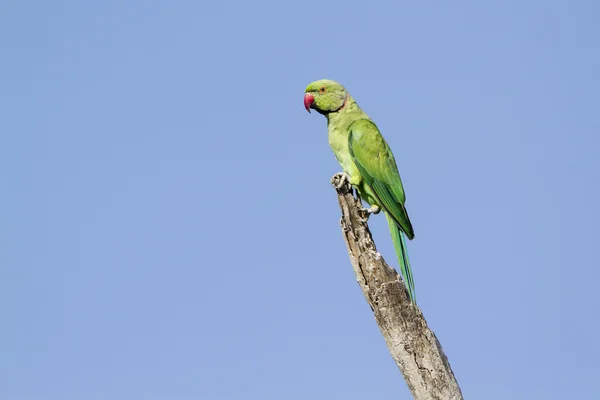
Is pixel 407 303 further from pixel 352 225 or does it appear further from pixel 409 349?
pixel 352 225

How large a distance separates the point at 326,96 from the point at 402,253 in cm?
241

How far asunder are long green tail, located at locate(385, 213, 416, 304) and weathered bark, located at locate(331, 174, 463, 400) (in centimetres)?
22

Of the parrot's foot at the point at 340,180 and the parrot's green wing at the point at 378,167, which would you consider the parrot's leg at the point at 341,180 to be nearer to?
the parrot's foot at the point at 340,180

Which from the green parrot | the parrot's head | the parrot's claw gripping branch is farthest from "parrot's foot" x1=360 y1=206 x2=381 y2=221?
the parrot's head

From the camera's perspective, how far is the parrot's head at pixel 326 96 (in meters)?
8.86

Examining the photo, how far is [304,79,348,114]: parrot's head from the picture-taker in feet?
29.1

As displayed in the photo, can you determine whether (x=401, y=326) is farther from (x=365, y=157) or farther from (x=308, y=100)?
(x=308, y=100)

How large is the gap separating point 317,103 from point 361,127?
813 millimetres

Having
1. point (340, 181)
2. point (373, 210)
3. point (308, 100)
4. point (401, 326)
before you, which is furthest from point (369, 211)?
point (308, 100)

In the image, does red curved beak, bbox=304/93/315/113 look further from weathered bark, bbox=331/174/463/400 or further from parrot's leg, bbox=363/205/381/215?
weathered bark, bbox=331/174/463/400

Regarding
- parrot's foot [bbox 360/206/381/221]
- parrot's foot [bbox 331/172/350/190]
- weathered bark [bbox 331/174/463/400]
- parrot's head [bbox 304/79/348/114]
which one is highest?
parrot's head [bbox 304/79/348/114]

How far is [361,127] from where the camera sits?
8.41 meters

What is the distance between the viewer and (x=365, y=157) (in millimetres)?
8180

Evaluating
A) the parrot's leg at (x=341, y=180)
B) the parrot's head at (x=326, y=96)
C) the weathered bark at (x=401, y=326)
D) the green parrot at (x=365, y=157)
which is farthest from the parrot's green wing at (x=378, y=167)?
the weathered bark at (x=401, y=326)
